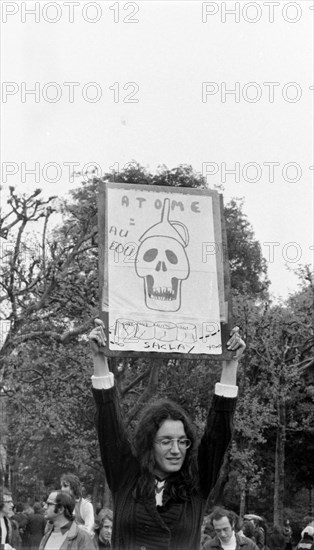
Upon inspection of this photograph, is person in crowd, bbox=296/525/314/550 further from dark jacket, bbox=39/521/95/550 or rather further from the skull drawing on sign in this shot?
the skull drawing on sign

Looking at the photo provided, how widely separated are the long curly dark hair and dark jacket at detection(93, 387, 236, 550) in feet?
0.10

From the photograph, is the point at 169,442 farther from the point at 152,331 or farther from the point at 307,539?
the point at 307,539

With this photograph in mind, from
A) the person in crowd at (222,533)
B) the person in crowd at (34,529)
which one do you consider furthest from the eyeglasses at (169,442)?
the person in crowd at (34,529)

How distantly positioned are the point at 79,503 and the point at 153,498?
7823 mm

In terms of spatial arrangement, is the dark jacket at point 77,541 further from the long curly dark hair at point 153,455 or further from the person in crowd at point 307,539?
the person in crowd at point 307,539

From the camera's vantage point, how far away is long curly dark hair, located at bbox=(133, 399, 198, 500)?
158 inches

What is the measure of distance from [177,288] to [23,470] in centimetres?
5287

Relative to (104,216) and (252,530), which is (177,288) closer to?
(104,216)

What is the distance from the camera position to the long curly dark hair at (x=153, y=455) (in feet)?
13.2

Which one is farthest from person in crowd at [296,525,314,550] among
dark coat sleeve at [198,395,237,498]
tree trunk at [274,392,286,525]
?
tree trunk at [274,392,286,525]

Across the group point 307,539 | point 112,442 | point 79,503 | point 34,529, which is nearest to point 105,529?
point 79,503

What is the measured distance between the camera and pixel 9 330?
2464 cm

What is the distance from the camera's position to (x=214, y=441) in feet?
13.6

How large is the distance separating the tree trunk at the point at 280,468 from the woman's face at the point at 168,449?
28.3 metres
